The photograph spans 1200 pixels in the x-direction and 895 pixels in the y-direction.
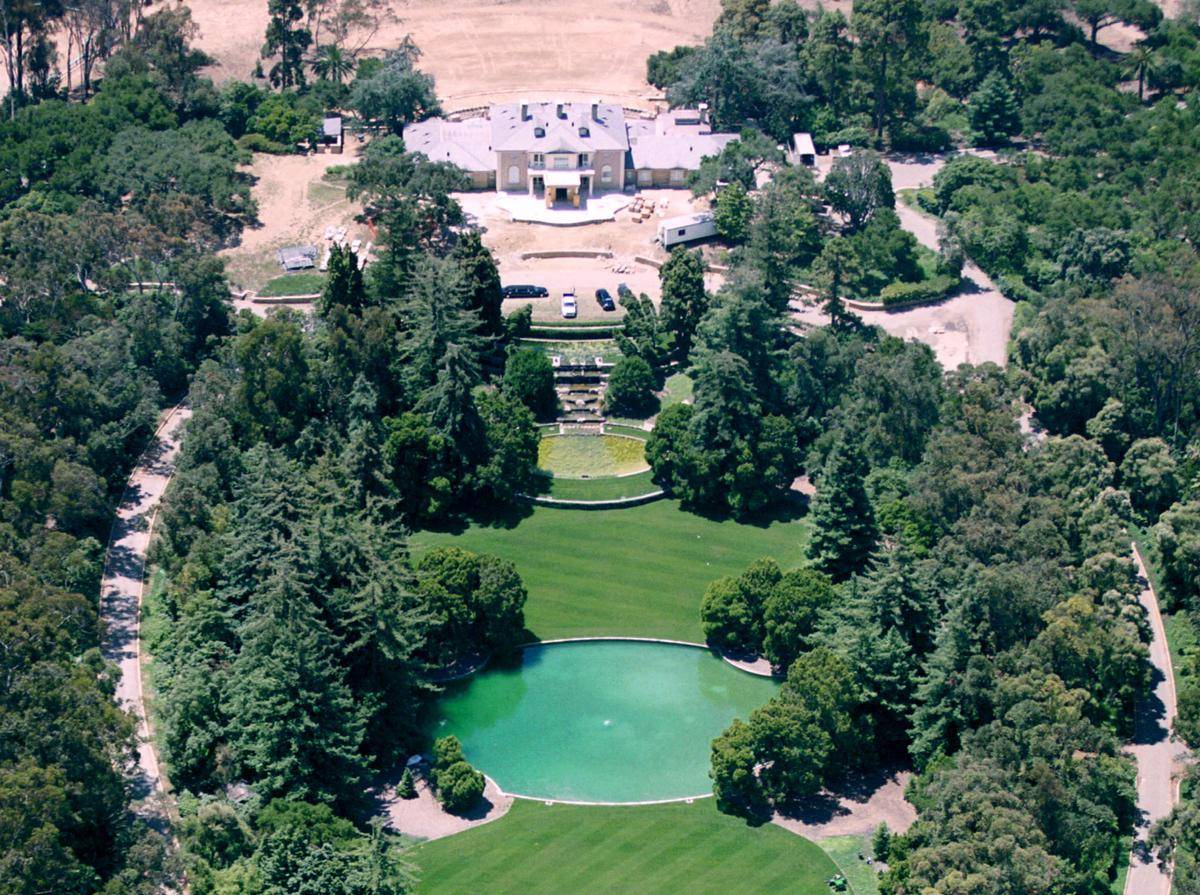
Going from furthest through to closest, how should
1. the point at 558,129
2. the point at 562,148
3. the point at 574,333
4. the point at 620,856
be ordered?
the point at 558,129 → the point at 562,148 → the point at 574,333 → the point at 620,856

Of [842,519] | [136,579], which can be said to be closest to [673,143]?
[842,519]

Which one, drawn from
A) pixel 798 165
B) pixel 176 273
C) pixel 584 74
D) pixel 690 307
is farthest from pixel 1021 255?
pixel 176 273

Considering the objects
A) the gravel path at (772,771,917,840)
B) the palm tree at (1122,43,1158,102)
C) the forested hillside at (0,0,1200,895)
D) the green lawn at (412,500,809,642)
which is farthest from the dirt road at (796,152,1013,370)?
the gravel path at (772,771,917,840)

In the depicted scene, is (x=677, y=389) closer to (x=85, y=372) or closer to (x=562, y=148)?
(x=562, y=148)

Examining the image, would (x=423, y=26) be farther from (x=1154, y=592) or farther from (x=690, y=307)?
(x=1154, y=592)

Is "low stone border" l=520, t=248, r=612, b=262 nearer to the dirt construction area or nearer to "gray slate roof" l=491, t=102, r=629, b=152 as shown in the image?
the dirt construction area

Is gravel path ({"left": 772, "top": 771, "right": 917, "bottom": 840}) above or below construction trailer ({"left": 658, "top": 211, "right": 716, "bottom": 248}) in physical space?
below
